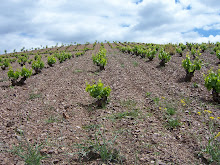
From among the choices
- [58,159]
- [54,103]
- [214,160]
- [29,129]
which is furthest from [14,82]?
[214,160]

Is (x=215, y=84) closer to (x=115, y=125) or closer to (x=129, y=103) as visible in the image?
(x=129, y=103)

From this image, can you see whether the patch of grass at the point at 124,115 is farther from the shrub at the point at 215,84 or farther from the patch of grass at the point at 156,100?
the shrub at the point at 215,84

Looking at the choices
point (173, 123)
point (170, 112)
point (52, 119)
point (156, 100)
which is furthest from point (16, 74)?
point (173, 123)

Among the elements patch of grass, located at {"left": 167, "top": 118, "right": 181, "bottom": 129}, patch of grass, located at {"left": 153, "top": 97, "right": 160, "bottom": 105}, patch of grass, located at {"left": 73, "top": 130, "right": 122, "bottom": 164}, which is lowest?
patch of grass, located at {"left": 73, "top": 130, "right": 122, "bottom": 164}

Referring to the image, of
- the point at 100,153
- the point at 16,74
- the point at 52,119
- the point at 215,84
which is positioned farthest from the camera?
the point at 16,74

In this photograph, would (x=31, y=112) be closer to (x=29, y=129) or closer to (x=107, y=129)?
(x=29, y=129)

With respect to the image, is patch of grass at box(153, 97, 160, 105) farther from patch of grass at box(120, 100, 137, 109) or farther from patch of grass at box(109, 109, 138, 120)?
patch of grass at box(109, 109, 138, 120)

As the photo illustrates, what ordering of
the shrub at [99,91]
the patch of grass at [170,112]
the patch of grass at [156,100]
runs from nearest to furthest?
the patch of grass at [170,112], the shrub at [99,91], the patch of grass at [156,100]

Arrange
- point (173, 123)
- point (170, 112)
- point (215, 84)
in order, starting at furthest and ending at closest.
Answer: point (215, 84) < point (170, 112) < point (173, 123)

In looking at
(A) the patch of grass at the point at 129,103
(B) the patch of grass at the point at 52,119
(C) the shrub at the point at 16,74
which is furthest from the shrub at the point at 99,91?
(C) the shrub at the point at 16,74

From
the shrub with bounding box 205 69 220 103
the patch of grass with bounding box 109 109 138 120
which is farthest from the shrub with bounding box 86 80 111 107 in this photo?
the shrub with bounding box 205 69 220 103

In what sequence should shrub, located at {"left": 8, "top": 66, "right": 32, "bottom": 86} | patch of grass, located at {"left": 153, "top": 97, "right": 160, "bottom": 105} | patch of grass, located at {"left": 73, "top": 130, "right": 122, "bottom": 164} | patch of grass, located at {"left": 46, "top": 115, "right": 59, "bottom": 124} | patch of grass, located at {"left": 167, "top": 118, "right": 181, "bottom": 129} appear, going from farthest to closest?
shrub, located at {"left": 8, "top": 66, "right": 32, "bottom": 86}
patch of grass, located at {"left": 153, "top": 97, "right": 160, "bottom": 105}
patch of grass, located at {"left": 46, "top": 115, "right": 59, "bottom": 124}
patch of grass, located at {"left": 167, "top": 118, "right": 181, "bottom": 129}
patch of grass, located at {"left": 73, "top": 130, "right": 122, "bottom": 164}

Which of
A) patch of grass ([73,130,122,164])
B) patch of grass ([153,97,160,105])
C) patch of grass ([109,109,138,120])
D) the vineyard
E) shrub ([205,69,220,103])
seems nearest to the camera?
patch of grass ([73,130,122,164])

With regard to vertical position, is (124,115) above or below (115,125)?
above
